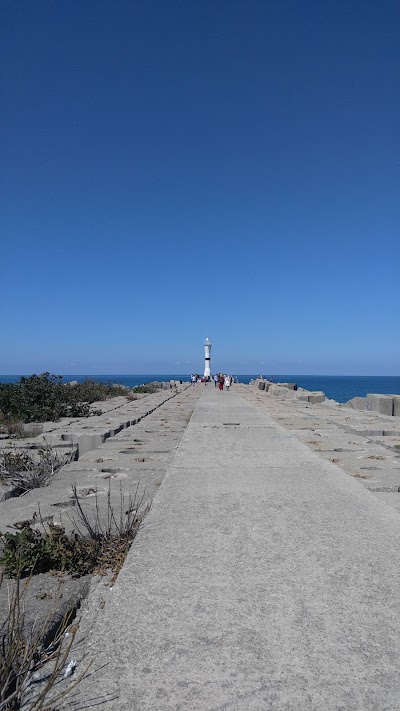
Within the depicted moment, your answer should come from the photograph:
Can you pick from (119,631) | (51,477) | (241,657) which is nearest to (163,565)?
(119,631)

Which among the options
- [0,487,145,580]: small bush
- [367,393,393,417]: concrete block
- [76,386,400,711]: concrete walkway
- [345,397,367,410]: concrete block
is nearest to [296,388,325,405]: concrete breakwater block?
[345,397,367,410]: concrete block

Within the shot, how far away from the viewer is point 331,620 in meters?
2.18

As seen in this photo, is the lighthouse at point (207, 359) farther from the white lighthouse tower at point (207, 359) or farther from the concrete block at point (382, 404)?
the concrete block at point (382, 404)

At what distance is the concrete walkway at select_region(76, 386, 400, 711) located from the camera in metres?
1.74

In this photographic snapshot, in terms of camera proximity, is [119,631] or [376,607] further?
[376,607]

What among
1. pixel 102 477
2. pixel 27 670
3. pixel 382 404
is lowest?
pixel 102 477

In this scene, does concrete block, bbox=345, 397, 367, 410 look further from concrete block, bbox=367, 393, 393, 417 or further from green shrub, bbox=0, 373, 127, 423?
green shrub, bbox=0, 373, 127, 423

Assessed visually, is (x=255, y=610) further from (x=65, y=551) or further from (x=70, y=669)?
(x=65, y=551)

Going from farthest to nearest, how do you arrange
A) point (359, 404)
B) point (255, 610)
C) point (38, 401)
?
point (359, 404), point (38, 401), point (255, 610)

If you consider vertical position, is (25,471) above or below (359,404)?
below

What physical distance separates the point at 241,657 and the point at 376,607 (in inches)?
29.3

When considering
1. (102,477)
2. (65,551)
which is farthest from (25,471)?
(65,551)

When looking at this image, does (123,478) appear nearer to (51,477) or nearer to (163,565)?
(51,477)

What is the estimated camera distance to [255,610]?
226 cm
